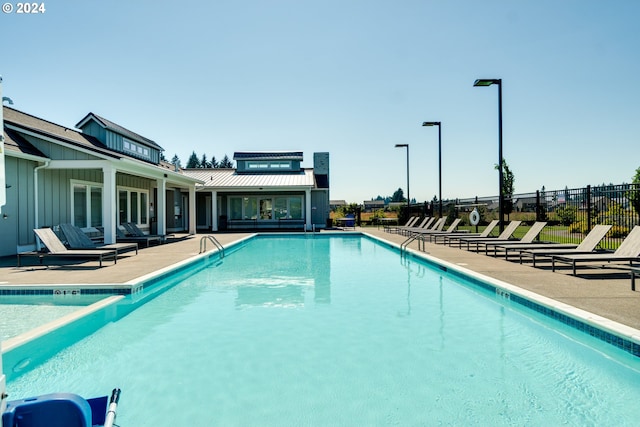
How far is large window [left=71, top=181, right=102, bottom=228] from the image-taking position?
43.9ft

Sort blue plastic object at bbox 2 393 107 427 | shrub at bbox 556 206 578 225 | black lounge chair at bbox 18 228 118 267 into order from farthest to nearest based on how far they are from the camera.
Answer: shrub at bbox 556 206 578 225
black lounge chair at bbox 18 228 118 267
blue plastic object at bbox 2 393 107 427

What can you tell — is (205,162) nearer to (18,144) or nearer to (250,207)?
(250,207)

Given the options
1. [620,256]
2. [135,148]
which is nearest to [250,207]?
[135,148]

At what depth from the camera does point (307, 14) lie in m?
12.6

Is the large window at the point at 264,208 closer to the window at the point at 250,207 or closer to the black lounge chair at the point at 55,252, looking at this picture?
the window at the point at 250,207

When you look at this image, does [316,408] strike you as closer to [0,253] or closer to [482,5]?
[0,253]

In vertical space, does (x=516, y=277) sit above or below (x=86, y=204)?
below

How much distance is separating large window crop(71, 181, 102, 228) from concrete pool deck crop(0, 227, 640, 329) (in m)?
3.37

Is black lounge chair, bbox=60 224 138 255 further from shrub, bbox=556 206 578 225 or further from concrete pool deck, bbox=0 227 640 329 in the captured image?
shrub, bbox=556 206 578 225

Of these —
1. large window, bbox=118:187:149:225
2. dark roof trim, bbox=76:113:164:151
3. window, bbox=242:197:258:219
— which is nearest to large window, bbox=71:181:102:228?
large window, bbox=118:187:149:225

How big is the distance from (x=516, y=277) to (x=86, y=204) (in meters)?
13.8

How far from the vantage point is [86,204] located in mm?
14031

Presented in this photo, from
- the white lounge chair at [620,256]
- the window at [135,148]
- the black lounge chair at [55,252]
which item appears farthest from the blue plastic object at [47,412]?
the window at [135,148]

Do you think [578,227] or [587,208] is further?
[578,227]
